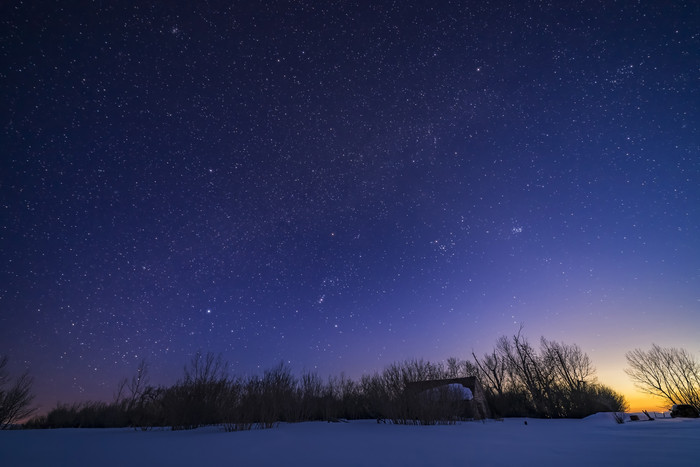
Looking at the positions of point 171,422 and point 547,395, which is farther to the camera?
point 547,395

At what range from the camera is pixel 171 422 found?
11273 mm

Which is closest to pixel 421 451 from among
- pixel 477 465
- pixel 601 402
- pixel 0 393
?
pixel 477 465

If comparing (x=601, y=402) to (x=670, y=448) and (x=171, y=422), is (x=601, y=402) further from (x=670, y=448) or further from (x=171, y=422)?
(x=171, y=422)

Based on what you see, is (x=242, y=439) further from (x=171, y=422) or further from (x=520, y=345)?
(x=520, y=345)

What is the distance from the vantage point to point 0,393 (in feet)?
45.3

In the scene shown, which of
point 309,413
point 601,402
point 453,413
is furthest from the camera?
point 601,402

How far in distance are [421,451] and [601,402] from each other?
35.6 metres

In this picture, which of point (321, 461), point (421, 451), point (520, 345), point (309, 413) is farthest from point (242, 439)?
point (520, 345)

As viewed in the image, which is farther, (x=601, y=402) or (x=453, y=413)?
(x=601, y=402)

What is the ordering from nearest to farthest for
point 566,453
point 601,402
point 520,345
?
point 566,453 → point 601,402 → point 520,345

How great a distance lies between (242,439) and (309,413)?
35.7 ft

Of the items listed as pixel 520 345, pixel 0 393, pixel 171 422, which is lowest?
pixel 171 422

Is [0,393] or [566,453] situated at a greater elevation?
[0,393]

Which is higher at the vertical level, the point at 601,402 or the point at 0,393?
the point at 0,393
